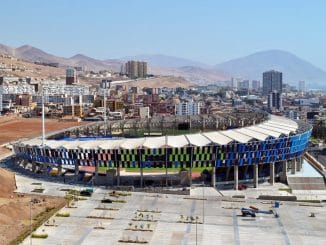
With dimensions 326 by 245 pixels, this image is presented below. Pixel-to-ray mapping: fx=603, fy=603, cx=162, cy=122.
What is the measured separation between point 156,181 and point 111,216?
11.1 meters

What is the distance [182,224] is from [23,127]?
224ft

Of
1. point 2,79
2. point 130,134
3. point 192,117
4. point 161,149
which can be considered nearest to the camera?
Result: point 161,149

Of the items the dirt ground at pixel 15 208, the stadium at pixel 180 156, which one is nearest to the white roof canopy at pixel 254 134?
the stadium at pixel 180 156

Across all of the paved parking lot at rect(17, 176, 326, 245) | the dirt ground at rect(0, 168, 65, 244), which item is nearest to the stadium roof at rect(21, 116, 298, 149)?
the paved parking lot at rect(17, 176, 326, 245)

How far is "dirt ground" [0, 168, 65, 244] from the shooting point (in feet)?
105

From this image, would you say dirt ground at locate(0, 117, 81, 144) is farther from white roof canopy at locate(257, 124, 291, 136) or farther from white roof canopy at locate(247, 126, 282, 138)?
white roof canopy at locate(247, 126, 282, 138)

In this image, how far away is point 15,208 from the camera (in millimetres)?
36188

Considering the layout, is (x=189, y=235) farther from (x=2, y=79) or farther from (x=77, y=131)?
(x=2, y=79)

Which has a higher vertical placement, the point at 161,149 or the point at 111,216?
the point at 161,149

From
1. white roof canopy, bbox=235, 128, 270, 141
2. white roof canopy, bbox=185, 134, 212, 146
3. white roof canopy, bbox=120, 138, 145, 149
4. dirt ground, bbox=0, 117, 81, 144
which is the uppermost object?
white roof canopy, bbox=235, 128, 270, 141

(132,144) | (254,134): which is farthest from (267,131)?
(132,144)

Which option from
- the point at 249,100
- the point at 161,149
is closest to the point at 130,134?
the point at 161,149

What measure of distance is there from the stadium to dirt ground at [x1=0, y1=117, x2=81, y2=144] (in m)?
31.8

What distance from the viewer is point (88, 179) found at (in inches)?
1874
